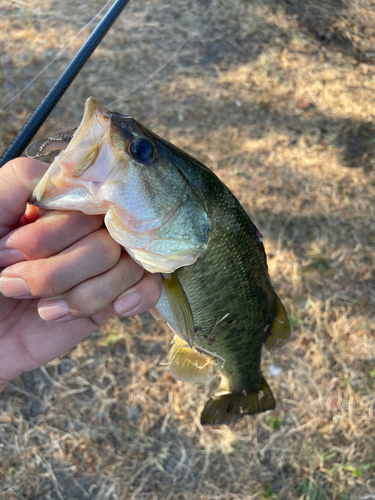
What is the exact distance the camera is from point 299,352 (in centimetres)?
291

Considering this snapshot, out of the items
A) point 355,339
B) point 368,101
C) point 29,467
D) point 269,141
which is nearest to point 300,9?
point 368,101

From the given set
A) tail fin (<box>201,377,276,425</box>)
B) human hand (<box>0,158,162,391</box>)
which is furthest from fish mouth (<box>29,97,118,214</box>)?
tail fin (<box>201,377,276,425</box>)

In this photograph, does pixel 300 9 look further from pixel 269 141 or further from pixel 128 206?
pixel 128 206

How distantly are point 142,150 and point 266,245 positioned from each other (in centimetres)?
231

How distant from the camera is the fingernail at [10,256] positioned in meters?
1.22

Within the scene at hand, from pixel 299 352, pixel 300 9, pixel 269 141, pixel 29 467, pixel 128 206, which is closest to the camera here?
pixel 128 206

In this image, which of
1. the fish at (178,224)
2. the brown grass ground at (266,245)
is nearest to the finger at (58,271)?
the fish at (178,224)

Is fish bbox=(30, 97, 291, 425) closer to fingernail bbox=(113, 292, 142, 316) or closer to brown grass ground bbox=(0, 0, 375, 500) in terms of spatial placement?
fingernail bbox=(113, 292, 142, 316)

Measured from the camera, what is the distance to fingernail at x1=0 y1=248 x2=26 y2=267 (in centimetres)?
122

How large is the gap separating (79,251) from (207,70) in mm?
3631

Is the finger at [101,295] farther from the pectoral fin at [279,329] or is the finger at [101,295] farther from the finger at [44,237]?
the pectoral fin at [279,329]

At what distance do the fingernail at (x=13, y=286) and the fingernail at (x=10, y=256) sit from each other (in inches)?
3.0

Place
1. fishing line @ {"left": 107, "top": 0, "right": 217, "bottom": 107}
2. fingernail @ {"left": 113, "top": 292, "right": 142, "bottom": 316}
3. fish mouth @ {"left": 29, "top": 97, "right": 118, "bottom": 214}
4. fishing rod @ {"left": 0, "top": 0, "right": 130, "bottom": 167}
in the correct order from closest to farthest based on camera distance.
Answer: fish mouth @ {"left": 29, "top": 97, "right": 118, "bottom": 214}
fingernail @ {"left": 113, "top": 292, "right": 142, "bottom": 316}
fishing rod @ {"left": 0, "top": 0, "right": 130, "bottom": 167}
fishing line @ {"left": 107, "top": 0, "right": 217, "bottom": 107}

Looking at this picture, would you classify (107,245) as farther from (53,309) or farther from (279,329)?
(279,329)
